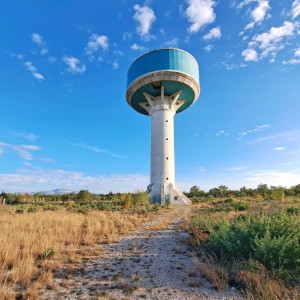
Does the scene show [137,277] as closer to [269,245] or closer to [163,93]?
[269,245]

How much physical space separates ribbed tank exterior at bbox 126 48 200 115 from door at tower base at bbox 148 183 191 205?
44.7 ft

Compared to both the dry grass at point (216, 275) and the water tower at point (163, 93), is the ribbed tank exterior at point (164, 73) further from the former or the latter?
the dry grass at point (216, 275)

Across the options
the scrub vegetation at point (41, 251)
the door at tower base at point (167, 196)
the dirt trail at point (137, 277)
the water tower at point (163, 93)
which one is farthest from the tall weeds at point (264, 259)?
the water tower at point (163, 93)

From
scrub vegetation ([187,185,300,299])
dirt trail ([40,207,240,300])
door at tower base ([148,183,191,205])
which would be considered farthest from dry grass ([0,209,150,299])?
door at tower base ([148,183,191,205])

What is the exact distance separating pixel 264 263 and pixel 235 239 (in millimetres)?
1093

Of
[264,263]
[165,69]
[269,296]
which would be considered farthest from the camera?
[165,69]

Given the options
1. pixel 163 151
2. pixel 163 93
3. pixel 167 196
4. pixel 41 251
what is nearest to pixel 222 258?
pixel 41 251

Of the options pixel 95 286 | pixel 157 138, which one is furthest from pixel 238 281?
pixel 157 138

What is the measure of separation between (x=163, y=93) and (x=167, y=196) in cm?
1417

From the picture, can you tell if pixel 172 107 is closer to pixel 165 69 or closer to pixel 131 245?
pixel 165 69

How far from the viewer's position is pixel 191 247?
7.09 m

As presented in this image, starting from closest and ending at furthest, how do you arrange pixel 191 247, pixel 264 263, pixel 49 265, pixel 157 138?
1. pixel 264 263
2. pixel 49 265
3. pixel 191 247
4. pixel 157 138

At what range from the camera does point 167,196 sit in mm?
28625

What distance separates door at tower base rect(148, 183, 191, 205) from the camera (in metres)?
28.5
